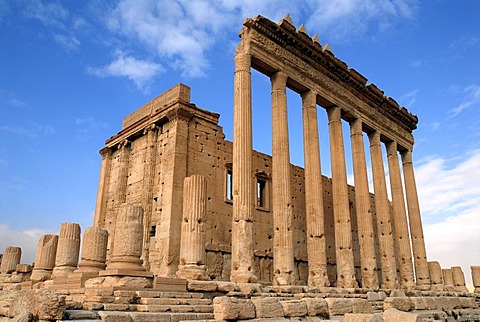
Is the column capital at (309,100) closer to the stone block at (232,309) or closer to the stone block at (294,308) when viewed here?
the stone block at (294,308)

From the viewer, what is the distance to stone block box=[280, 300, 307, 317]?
8.53 metres

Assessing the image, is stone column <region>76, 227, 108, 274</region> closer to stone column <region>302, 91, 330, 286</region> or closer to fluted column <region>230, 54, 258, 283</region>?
fluted column <region>230, 54, 258, 283</region>

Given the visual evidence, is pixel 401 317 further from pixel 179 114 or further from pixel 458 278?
pixel 458 278

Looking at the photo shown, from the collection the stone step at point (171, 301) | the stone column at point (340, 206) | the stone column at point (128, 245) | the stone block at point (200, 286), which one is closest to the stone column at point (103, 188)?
the stone column at point (340, 206)

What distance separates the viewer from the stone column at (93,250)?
11820mm

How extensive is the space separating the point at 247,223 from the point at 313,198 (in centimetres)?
433

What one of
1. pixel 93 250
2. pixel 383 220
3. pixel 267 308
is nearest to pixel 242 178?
pixel 93 250

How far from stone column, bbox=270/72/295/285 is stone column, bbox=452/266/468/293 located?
1592 cm

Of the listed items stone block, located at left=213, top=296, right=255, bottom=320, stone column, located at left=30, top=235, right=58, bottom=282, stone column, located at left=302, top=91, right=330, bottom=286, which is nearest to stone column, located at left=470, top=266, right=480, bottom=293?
stone column, located at left=302, top=91, right=330, bottom=286

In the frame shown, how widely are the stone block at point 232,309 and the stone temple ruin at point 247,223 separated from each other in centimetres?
2

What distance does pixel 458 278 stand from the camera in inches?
1014

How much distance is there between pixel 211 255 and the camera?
17562 millimetres

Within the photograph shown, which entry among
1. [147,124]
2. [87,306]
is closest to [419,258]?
[147,124]

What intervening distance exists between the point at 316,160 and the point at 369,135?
6.40 meters
